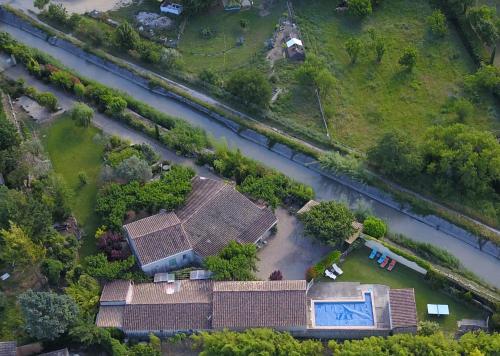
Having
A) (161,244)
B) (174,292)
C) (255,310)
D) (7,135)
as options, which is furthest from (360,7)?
(174,292)

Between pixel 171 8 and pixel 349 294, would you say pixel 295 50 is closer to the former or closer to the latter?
pixel 171 8

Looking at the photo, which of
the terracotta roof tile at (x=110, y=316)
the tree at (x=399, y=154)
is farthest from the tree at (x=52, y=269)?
the tree at (x=399, y=154)

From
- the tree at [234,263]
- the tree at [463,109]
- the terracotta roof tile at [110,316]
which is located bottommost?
the terracotta roof tile at [110,316]

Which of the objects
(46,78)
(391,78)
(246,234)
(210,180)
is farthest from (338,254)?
(46,78)

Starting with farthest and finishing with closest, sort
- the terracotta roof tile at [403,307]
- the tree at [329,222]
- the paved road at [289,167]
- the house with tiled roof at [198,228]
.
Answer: the paved road at [289,167], the tree at [329,222], the house with tiled roof at [198,228], the terracotta roof tile at [403,307]

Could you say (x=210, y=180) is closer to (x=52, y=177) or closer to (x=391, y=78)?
(x=52, y=177)

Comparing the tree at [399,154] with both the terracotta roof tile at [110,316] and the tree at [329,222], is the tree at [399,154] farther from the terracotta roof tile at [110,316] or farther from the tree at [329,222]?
the terracotta roof tile at [110,316]

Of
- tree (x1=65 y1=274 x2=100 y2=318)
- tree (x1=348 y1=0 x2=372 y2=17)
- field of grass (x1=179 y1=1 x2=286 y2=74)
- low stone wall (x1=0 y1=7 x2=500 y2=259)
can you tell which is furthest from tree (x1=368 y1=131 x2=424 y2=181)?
tree (x1=65 y1=274 x2=100 y2=318)
